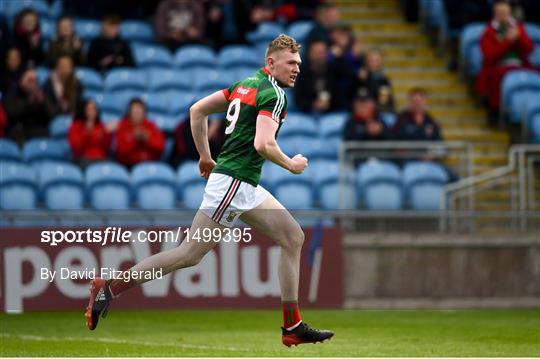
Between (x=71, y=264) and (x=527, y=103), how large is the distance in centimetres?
732

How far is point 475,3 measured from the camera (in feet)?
64.7

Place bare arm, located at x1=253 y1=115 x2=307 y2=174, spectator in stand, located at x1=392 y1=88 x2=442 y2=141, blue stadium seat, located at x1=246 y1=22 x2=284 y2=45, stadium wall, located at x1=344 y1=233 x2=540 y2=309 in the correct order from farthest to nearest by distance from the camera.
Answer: blue stadium seat, located at x1=246 y1=22 x2=284 y2=45 → spectator in stand, located at x1=392 y1=88 x2=442 y2=141 → stadium wall, located at x1=344 y1=233 x2=540 y2=309 → bare arm, located at x1=253 y1=115 x2=307 y2=174

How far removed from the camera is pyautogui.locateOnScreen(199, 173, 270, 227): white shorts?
874 centimetres

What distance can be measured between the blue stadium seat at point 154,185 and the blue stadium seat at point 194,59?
3056 mm

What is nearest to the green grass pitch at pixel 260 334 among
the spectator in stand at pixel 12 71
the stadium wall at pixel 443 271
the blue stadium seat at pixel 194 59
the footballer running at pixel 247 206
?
the stadium wall at pixel 443 271

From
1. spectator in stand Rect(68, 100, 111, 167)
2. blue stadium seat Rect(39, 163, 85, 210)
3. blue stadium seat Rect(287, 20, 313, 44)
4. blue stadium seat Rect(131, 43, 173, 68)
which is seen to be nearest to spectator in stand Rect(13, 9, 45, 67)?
blue stadium seat Rect(131, 43, 173, 68)

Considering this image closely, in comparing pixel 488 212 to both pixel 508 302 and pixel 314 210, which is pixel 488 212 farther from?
pixel 314 210

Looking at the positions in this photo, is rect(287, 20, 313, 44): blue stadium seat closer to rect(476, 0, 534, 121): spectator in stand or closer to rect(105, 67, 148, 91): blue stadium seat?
rect(105, 67, 148, 91): blue stadium seat

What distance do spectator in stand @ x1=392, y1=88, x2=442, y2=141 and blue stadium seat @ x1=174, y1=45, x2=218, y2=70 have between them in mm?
3258

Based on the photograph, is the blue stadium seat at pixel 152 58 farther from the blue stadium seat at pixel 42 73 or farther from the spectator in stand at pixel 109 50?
the blue stadium seat at pixel 42 73

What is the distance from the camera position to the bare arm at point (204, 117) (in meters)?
9.10

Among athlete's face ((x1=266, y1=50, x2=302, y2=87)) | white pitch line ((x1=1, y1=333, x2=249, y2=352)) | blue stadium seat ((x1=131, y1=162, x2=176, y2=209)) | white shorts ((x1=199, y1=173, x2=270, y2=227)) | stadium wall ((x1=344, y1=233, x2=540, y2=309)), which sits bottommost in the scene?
stadium wall ((x1=344, y1=233, x2=540, y2=309))

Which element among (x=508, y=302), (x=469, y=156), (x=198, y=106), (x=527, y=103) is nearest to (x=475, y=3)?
(x=527, y=103)

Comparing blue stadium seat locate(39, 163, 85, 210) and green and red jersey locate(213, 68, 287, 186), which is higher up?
green and red jersey locate(213, 68, 287, 186)
